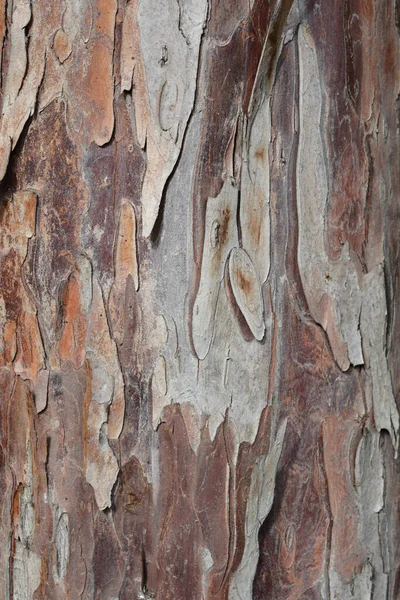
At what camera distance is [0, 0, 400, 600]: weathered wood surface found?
24.4 inches

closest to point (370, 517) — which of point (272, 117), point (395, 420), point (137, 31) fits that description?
point (395, 420)

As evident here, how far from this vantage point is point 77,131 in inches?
25.0

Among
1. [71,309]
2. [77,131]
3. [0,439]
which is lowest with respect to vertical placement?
[0,439]

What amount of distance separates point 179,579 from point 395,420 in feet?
0.85

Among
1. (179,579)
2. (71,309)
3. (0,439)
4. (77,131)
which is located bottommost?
(179,579)

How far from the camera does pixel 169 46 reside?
61 cm

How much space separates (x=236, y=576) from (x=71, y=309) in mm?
286

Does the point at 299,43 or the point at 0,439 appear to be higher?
the point at 299,43

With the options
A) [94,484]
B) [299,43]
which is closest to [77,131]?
[299,43]

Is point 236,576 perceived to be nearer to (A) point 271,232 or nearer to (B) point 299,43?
(A) point 271,232

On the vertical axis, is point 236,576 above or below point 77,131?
below

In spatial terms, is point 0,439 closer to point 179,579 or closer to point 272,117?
point 179,579

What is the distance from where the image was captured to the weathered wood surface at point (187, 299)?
62 centimetres

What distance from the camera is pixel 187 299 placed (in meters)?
0.62
